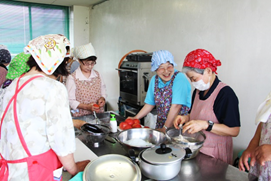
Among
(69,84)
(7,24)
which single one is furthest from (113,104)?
(7,24)

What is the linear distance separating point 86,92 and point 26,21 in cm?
424

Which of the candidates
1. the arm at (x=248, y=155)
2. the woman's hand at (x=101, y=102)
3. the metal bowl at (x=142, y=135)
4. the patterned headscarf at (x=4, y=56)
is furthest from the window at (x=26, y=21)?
the arm at (x=248, y=155)

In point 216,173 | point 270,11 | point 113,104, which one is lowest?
point 113,104

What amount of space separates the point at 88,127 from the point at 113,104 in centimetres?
369

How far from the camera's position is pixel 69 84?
9.11 feet

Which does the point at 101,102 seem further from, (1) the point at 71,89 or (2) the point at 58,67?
(2) the point at 58,67

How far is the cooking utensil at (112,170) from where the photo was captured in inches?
49.4

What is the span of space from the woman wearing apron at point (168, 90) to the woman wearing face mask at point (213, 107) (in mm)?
407

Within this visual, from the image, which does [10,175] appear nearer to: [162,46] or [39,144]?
[39,144]

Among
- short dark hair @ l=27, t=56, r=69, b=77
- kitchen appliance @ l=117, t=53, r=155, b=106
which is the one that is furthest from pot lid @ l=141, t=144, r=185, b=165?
kitchen appliance @ l=117, t=53, r=155, b=106

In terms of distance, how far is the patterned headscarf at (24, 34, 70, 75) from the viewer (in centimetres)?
117

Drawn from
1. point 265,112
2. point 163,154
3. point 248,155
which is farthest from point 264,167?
point 163,154

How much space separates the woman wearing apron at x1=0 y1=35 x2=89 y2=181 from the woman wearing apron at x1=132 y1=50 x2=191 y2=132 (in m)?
1.17

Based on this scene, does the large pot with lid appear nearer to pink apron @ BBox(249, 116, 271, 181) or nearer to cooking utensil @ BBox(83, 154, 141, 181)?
cooking utensil @ BBox(83, 154, 141, 181)
